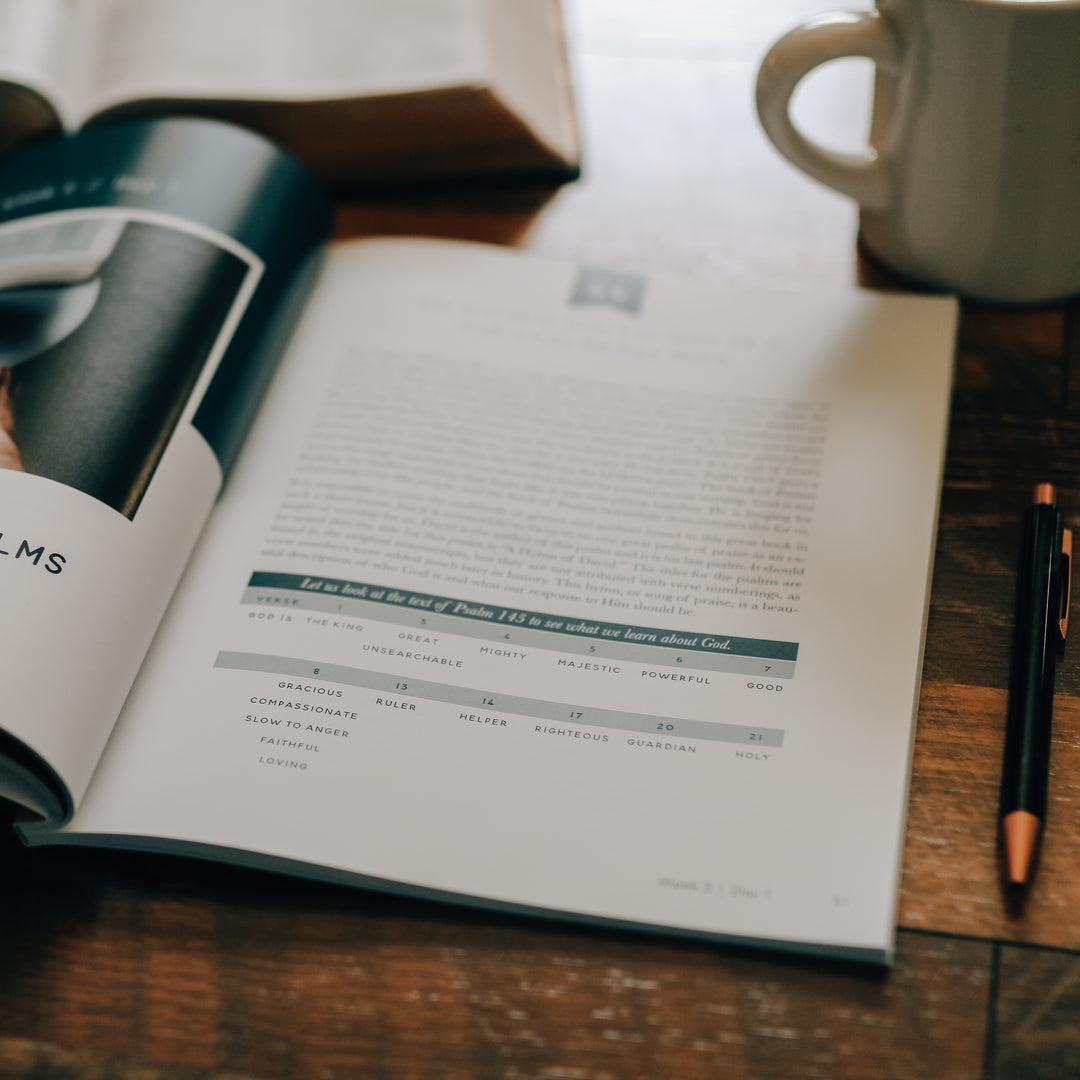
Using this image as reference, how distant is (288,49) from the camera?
0.53m

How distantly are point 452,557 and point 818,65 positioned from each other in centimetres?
25

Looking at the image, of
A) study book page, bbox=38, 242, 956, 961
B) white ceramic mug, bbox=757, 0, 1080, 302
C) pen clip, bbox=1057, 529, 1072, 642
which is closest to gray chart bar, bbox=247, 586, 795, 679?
study book page, bbox=38, 242, 956, 961

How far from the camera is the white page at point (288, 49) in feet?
1.67

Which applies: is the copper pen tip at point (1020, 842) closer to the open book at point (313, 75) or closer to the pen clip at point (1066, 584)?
the pen clip at point (1066, 584)

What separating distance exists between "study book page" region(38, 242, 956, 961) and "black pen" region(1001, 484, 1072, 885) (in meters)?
0.04

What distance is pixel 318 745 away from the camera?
14.9 inches

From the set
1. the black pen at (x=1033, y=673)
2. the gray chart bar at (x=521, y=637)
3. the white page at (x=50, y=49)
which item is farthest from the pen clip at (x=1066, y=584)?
the white page at (x=50, y=49)

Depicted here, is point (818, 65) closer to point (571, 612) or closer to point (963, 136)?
point (963, 136)

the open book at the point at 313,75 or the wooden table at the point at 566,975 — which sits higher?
the open book at the point at 313,75

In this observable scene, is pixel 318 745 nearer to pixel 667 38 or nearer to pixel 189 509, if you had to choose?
pixel 189 509

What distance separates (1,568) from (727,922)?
0.94 feet

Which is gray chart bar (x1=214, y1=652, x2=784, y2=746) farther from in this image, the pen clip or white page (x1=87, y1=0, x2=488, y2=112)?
white page (x1=87, y1=0, x2=488, y2=112)

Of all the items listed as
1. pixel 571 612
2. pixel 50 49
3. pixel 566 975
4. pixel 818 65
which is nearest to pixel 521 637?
pixel 571 612

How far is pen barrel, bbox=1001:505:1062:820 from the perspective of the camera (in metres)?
0.36
